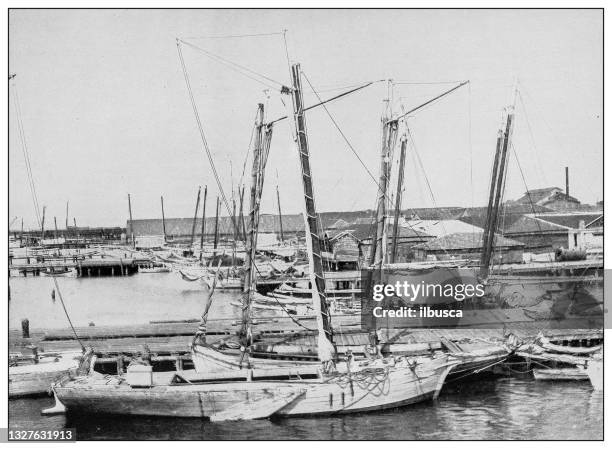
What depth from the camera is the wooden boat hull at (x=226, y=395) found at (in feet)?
46.6

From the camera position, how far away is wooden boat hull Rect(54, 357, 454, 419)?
46.6ft

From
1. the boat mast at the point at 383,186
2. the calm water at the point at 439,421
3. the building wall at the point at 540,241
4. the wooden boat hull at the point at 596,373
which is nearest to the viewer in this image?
the calm water at the point at 439,421

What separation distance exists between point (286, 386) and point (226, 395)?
4.25ft

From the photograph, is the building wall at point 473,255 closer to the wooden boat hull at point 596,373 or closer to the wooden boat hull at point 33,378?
the wooden boat hull at point 596,373

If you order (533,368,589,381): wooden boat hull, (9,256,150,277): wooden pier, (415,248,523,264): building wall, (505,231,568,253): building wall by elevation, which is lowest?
(533,368,589,381): wooden boat hull

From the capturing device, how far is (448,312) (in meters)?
17.4

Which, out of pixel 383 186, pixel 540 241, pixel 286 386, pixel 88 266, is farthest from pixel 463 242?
pixel 88 266

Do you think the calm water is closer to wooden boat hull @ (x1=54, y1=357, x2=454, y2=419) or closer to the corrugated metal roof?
wooden boat hull @ (x1=54, y1=357, x2=454, y2=419)

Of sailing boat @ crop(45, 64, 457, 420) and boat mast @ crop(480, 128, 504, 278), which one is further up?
boat mast @ crop(480, 128, 504, 278)

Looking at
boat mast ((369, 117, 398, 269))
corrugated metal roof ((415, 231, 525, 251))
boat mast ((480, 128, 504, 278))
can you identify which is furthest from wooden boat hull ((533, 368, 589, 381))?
corrugated metal roof ((415, 231, 525, 251))

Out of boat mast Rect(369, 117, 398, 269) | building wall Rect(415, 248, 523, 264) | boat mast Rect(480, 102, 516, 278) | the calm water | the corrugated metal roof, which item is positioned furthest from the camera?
the corrugated metal roof

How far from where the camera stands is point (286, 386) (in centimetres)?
1427

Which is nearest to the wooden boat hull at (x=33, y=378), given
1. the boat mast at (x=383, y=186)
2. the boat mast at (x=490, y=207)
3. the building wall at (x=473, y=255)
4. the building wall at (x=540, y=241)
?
the boat mast at (x=383, y=186)

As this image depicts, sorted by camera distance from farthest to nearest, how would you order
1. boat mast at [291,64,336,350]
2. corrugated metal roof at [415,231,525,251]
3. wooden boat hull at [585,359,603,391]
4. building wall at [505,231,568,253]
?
1. corrugated metal roof at [415,231,525,251]
2. building wall at [505,231,568,253]
3. wooden boat hull at [585,359,603,391]
4. boat mast at [291,64,336,350]
